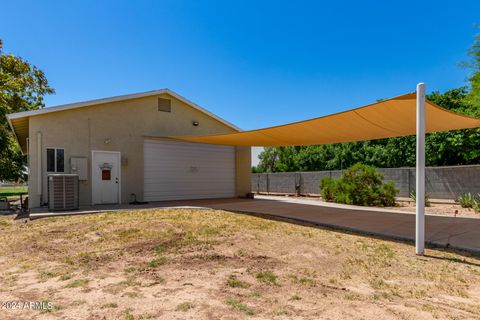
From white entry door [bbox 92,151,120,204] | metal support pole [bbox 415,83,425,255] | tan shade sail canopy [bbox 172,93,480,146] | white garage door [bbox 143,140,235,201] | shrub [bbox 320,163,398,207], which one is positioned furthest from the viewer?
white garage door [bbox 143,140,235,201]

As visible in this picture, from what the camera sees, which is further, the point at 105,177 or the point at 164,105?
the point at 164,105

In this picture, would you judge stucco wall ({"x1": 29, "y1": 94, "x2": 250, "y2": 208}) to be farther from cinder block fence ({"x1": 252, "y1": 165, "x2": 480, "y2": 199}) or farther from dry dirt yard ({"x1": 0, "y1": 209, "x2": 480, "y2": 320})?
cinder block fence ({"x1": 252, "y1": 165, "x2": 480, "y2": 199})

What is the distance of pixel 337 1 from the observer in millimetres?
11445

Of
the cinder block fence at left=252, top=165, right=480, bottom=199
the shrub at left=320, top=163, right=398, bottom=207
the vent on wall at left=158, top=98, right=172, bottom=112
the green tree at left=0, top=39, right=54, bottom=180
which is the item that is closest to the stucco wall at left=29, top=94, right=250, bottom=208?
the vent on wall at left=158, top=98, right=172, bottom=112

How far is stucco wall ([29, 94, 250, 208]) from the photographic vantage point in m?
9.74

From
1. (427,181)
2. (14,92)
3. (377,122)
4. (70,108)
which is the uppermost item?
(14,92)

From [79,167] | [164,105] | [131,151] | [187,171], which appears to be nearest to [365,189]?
[187,171]

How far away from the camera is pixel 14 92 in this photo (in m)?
18.4

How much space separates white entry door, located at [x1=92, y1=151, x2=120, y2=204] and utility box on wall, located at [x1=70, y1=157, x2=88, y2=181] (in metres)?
0.33

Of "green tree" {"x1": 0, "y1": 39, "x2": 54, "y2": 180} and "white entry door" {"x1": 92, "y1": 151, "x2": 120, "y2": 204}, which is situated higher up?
"green tree" {"x1": 0, "y1": 39, "x2": 54, "y2": 180}

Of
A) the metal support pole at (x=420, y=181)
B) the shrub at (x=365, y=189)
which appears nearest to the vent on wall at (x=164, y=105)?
the shrub at (x=365, y=189)

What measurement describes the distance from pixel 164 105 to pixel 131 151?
2344mm

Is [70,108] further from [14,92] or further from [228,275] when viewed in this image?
[14,92]

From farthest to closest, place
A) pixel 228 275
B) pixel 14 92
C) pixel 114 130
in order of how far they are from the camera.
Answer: pixel 14 92
pixel 114 130
pixel 228 275
